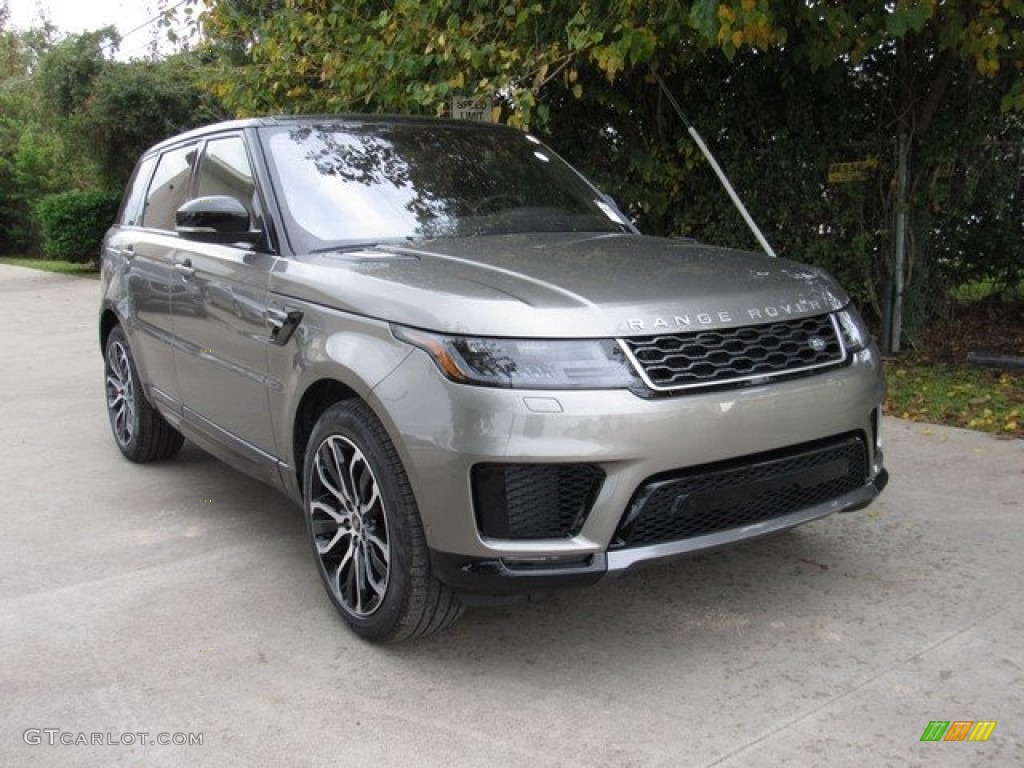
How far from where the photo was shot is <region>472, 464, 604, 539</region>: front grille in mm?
2836

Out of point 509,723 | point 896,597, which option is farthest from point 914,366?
point 509,723

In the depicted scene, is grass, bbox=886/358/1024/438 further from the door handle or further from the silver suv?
the door handle

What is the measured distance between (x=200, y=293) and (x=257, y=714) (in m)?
1.98

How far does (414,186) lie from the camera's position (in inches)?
162

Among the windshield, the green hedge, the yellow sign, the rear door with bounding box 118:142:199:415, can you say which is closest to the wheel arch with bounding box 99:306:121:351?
the rear door with bounding box 118:142:199:415

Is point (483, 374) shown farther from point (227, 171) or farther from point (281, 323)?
point (227, 171)

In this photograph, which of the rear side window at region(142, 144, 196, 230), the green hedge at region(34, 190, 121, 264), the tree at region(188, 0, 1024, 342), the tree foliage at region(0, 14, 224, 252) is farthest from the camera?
the green hedge at region(34, 190, 121, 264)

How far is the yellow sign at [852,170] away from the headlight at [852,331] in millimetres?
4486

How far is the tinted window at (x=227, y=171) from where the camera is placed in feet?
13.4

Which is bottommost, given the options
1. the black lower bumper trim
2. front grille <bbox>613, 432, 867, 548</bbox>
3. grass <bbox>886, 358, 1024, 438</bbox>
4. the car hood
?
grass <bbox>886, 358, 1024, 438</bbox>

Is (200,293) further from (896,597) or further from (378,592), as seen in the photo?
(896,597)

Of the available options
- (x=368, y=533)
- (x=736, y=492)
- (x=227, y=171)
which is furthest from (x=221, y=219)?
(x=736, y=492)

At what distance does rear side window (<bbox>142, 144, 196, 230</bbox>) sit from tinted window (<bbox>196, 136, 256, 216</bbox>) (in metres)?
0.24

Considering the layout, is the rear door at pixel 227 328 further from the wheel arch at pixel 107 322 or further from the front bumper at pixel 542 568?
the wheel arch at pixel 107 322
